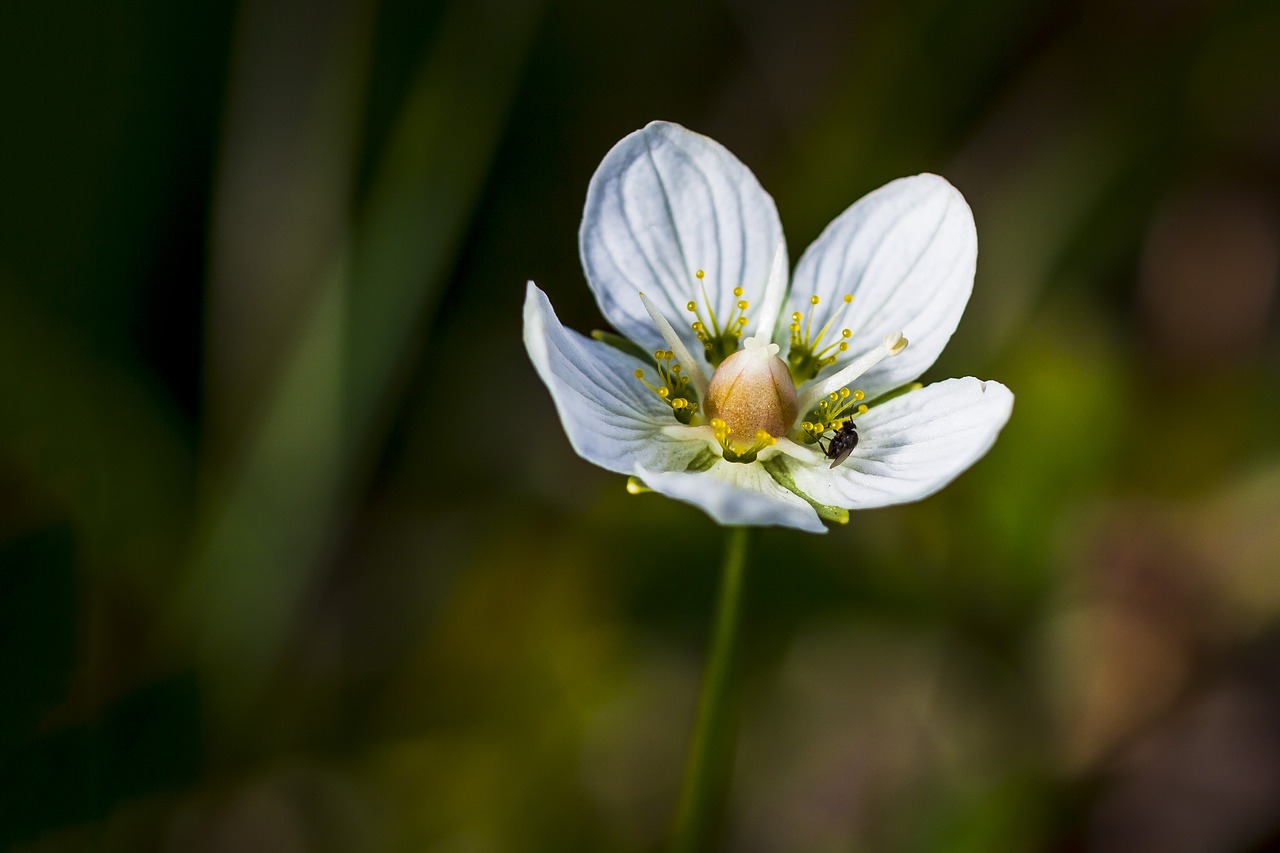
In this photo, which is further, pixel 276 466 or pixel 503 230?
pixel 503 230

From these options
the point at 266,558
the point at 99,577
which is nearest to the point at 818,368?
the point at 266,558

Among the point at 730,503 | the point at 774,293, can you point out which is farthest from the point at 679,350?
the point at 730,503

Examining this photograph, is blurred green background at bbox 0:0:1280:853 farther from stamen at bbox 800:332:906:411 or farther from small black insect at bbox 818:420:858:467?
small black insect at bbox 818:420:858:467

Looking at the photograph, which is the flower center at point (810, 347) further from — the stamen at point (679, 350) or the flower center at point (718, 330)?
the stamen at point (679, 350)

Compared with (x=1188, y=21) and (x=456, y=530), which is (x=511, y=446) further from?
(x=1188, y=21)

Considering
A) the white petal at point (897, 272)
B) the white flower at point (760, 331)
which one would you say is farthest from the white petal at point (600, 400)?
the white petal at point (897, 272)

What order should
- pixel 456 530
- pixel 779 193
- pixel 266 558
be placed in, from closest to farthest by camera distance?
pixel 266 558, pixel 456 530, pixel 779 193

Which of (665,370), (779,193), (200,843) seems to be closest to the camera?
Answer: (665,370)
